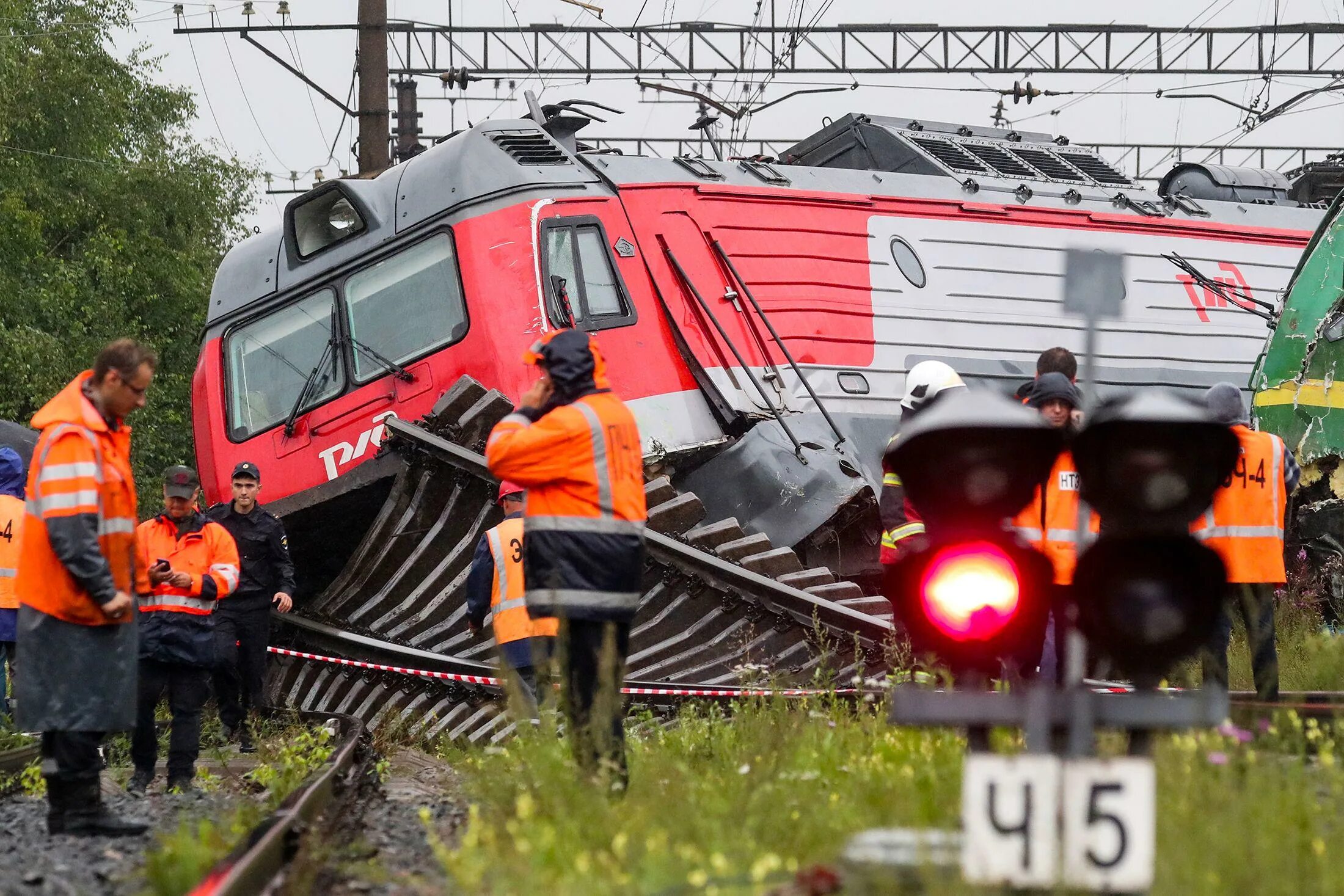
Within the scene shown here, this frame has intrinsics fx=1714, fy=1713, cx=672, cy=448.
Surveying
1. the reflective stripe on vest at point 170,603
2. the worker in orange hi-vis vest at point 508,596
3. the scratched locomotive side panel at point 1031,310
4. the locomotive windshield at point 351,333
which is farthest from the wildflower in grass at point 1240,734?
the locomotive windshield at point 351,333

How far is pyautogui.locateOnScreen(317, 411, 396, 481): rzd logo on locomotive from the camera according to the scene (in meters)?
10.7

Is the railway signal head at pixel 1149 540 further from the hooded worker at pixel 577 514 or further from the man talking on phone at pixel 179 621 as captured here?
the man talking on phone at pixel 179 621

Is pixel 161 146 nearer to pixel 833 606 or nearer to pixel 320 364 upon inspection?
pixel 320 364

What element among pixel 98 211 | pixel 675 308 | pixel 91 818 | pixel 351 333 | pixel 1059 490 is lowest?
pixel 91 818

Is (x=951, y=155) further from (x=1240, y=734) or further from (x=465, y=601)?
(x=1240, y=734)

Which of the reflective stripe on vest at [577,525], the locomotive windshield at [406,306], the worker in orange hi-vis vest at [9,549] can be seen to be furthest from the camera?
the locomotive windshield at [406,306]

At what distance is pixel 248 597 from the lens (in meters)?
10.5

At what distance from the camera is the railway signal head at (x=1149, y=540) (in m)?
3.28

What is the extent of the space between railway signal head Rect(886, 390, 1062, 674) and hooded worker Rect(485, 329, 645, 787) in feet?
7.47

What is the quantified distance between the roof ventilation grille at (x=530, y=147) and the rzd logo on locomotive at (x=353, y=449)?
1.82 meters

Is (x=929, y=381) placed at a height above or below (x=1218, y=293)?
below

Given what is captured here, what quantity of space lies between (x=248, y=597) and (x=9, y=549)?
147 centimetres

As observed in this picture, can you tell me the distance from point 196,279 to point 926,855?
25.7 m

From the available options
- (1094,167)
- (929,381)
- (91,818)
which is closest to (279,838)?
(91,818)
